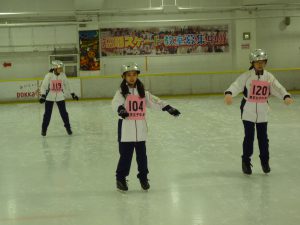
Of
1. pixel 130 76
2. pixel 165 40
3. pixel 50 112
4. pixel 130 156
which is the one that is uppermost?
pixel 165 40

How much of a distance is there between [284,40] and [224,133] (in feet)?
32.7

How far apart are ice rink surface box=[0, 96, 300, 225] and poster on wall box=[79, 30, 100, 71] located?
6529 mm

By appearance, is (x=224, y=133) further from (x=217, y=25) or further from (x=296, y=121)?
(x=217, y=25)

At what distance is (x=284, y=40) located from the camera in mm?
17656

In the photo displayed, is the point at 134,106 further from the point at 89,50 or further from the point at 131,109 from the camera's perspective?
the point at 89,50

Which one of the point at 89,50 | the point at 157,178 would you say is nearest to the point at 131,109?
the point at 157,178

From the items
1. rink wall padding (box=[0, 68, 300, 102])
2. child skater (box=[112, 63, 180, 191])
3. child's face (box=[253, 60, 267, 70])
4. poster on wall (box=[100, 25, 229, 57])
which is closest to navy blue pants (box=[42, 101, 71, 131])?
child skater (box=[112, 63, 180, 191])

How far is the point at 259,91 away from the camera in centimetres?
563

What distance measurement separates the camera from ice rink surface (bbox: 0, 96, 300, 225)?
449cm

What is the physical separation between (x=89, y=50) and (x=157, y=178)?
11423 mm

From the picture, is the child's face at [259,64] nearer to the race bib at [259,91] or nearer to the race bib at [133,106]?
the race bib at [259,91]

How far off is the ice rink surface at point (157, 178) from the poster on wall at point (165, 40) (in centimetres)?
719

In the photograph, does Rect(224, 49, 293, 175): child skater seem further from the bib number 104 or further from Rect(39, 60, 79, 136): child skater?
Rect(39, 60, 79, 136): child skater

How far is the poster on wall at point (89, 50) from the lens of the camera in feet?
54.3
